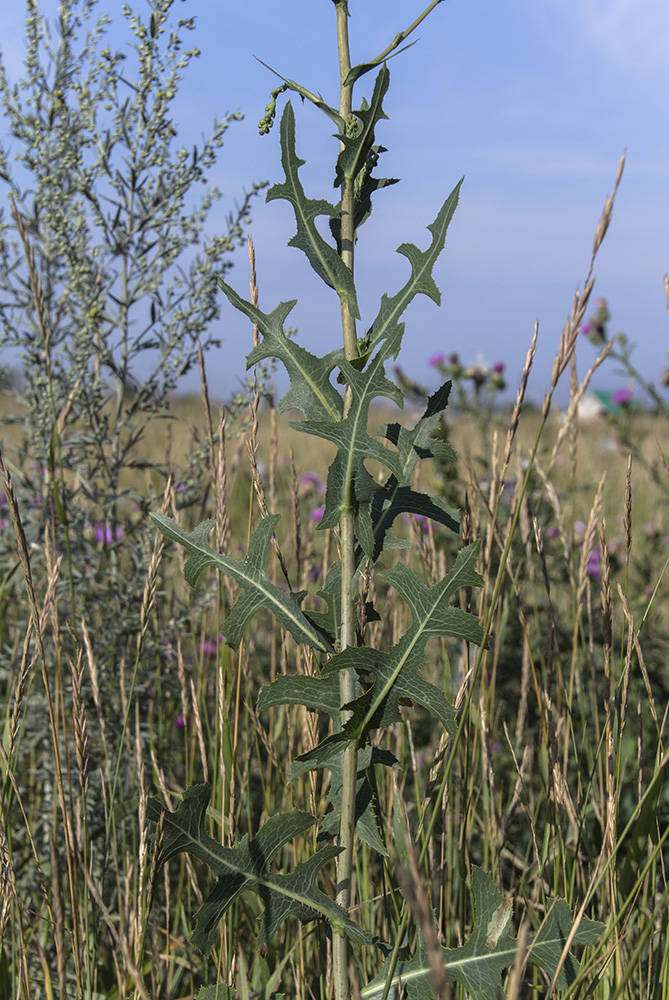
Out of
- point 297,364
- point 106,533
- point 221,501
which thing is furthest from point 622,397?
point 297,364

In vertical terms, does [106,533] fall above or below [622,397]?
below

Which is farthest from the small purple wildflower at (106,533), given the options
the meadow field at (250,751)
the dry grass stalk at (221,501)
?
the dry grass stalk at (221,501)

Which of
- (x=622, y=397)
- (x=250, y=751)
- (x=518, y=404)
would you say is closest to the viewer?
(x=518, y=404)

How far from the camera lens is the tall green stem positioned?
74 centimetres

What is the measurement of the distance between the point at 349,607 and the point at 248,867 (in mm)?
273

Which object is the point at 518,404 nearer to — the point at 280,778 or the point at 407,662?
the point at 407,662

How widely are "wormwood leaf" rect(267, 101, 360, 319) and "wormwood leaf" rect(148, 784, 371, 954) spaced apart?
19.5 inches

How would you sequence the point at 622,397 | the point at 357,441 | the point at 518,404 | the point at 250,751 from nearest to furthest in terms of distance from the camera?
the point at 357,441 < the point at 518,404 < the point at 250,751 < the point at 622,397

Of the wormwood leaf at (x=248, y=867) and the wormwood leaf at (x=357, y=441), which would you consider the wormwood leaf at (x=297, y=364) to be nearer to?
the wormwood leaf at (x=357, y=441)

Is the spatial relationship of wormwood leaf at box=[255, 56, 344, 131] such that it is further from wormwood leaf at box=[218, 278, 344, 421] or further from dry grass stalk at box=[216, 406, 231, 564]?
dry grass stalk at box=[216, 406, 231, 564]

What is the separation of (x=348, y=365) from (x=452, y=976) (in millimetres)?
586

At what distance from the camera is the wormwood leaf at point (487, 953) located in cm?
77

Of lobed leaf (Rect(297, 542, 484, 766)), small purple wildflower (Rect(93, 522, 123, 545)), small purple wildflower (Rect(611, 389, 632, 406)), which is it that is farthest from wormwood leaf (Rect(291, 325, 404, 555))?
small purple wildflower (Rect(611, 389, 632, 406))

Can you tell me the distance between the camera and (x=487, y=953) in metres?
0.80
